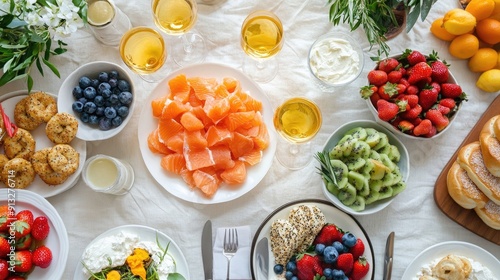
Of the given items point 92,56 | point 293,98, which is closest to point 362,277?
point 293,98

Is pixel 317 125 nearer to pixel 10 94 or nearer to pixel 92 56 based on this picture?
pixel 92 56

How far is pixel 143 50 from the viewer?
1660 mm

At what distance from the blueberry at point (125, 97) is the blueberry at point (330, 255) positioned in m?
0.83

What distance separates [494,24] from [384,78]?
45 cm

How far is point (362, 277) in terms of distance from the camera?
5.23 ft

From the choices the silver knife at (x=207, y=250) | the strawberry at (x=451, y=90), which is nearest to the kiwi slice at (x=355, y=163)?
the strawberry at (x=451, y=90)

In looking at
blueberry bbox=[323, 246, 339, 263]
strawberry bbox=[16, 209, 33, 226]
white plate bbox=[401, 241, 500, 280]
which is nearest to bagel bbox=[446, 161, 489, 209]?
white plate bbox=[401, 241, 500, 280]

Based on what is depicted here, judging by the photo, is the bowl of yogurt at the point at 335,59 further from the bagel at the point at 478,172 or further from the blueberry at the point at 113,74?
the blueberry at the point at 113,74

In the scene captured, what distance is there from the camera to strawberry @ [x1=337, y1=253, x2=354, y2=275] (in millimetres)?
1548

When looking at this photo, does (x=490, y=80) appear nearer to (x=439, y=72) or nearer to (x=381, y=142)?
(x=439, y=72)

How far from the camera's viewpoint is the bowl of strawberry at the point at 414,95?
1.57 meters

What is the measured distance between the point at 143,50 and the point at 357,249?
3.24 feet

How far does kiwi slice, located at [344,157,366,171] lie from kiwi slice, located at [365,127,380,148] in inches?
2.6

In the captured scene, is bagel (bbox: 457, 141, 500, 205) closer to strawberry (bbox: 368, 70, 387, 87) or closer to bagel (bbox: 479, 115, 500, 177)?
bagel (bbox: 479, 115, 500, 177)
